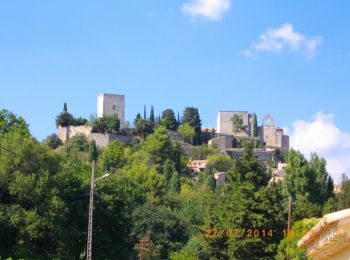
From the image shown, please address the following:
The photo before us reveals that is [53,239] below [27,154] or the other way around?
below

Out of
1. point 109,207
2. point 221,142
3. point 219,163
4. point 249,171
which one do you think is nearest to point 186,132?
point 221,142

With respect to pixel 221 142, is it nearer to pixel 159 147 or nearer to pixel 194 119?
pixel 194 119

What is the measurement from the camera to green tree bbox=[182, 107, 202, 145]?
4973 inches

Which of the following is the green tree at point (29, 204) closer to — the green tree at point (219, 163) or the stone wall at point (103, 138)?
the stone wall at point (103, 138)

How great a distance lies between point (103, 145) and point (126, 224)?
76663 mm

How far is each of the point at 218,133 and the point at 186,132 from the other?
10.8 meters

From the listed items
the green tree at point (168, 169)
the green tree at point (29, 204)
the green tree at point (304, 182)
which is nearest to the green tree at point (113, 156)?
the green tree at point (168, 169)

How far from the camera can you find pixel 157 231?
53.3m

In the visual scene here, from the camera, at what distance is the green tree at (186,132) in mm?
124875

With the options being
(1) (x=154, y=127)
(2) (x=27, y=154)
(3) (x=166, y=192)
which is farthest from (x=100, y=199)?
(1) (x=154, y=127)

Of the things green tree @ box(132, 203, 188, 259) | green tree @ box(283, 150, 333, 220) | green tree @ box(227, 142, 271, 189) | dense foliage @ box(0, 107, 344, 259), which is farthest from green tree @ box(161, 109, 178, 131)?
green tree @ box(227, 142, 271, 189)

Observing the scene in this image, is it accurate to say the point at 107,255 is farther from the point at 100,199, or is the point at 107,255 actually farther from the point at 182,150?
the point at 182,150

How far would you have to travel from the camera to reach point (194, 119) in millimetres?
126750

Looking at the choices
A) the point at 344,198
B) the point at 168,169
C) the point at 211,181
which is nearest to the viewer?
the point at 344,198
